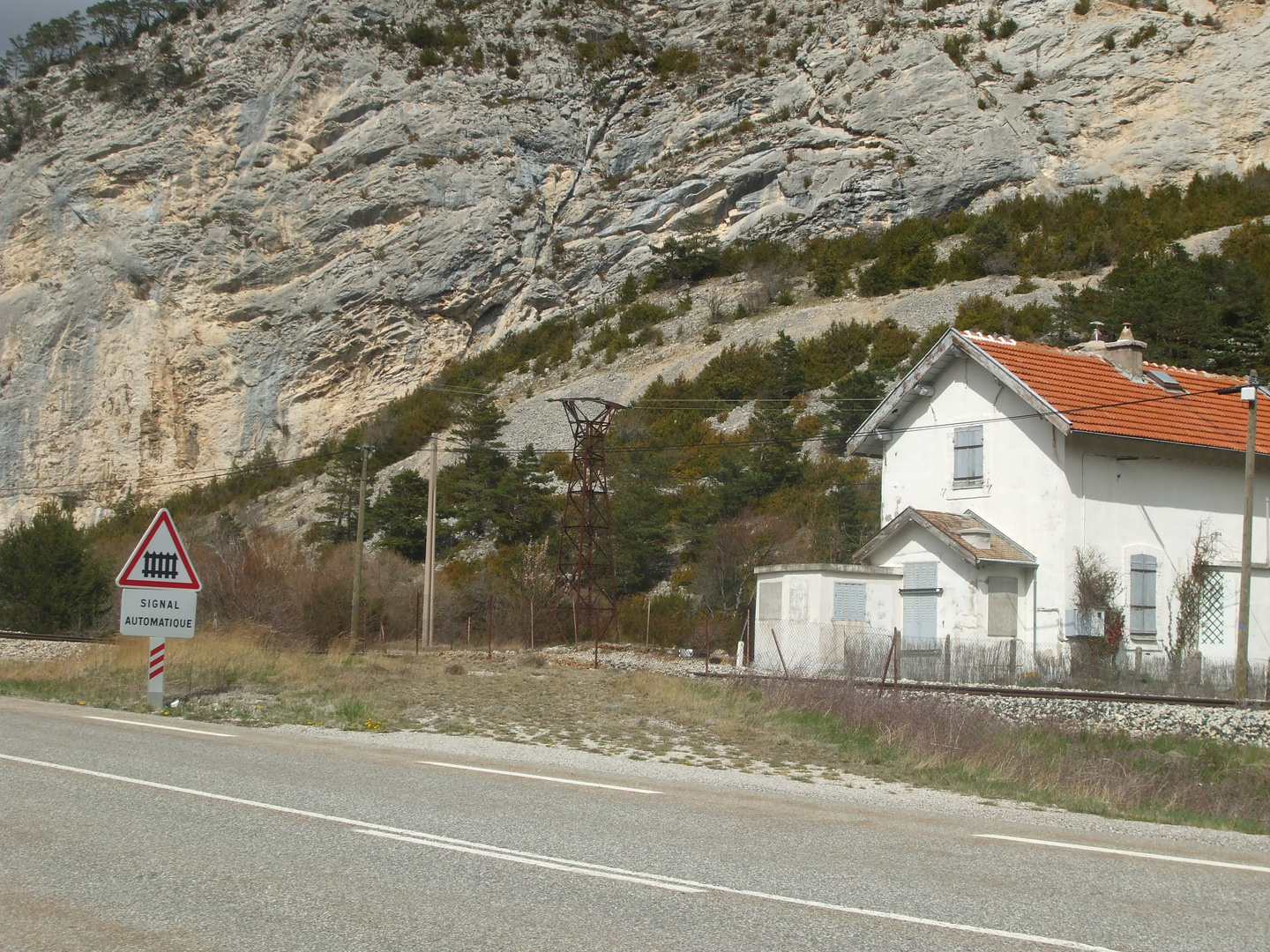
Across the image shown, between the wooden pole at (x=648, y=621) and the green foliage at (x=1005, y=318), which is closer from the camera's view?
the wooden pole at (x=648, y=621)

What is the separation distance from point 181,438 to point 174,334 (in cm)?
652

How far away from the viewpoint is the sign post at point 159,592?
49.2ft

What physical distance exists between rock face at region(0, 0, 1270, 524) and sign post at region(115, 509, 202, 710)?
55393 millimetres

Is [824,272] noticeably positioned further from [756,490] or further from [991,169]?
[756,490]

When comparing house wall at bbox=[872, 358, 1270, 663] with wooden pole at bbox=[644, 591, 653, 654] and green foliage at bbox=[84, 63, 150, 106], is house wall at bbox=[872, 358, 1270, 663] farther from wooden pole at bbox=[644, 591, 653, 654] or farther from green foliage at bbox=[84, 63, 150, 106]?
green foliage at bbox=[84, 63, 150, 106]

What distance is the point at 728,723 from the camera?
50.5 ft

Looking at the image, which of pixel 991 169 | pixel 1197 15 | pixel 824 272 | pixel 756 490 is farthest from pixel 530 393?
pixel 1197 15

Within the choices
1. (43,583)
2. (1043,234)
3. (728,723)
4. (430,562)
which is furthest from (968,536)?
(1043,234)

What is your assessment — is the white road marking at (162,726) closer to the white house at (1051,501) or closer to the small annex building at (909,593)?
the small annex building at (909,593)

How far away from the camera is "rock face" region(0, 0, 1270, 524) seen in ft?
228

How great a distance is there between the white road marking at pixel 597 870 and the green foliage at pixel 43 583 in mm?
27016

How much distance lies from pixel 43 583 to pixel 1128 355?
96.3 ft

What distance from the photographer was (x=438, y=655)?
95.0 ft

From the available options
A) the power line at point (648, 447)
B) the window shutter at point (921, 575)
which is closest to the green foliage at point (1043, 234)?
the power line at point (648, 447)
